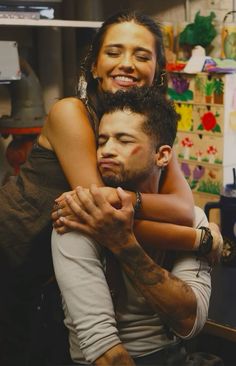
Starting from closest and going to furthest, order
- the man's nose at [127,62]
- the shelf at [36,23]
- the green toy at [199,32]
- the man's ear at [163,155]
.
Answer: the man's ear at [163,155] < the man's nose at [127,62] < the shelf at [36,23] < the green toy at [199,32]

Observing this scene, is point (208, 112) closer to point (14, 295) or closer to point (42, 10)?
point (42, 10)

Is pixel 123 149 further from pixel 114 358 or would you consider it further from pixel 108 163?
pixel 114 358

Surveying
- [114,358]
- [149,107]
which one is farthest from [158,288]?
[149,107]

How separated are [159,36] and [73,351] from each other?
0.92 m

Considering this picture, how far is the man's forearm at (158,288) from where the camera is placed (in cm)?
133

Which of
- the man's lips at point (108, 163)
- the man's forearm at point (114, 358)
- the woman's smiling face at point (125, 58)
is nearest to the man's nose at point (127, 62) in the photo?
the woman's smiling face at point (125, 58)

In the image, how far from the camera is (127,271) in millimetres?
1363

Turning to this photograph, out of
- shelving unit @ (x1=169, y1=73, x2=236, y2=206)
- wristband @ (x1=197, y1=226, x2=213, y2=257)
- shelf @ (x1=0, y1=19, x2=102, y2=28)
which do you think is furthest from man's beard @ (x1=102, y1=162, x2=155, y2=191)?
→ shelving unit @ (x1=169, y1=73, x2=236, y2=206)

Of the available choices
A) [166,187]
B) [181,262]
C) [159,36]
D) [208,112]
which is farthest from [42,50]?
[181,262]

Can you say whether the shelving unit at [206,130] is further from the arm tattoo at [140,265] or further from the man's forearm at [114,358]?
the man's forearm at [114,358]

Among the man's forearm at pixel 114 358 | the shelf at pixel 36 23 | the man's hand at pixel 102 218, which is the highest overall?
the shelf at pixel 36 23

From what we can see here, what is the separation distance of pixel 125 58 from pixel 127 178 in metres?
0.37

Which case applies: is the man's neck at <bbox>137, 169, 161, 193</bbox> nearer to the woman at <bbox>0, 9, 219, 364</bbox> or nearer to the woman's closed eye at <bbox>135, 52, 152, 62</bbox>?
the woman at <bbox>0, 9, 219, 364</bbox>

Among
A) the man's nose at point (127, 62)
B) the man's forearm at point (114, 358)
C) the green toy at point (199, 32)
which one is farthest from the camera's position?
the green toy at point (199, 32)
